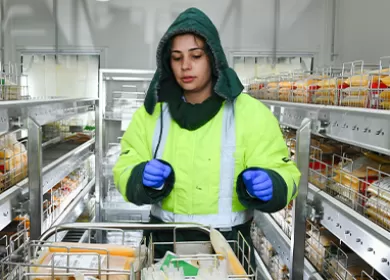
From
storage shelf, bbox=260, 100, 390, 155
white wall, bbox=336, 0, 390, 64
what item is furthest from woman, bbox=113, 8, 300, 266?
white wall, bbox=336, 0, 390, 64

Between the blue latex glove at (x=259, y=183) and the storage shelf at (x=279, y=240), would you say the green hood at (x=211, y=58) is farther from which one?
the storage shelf at (x=279, y=240)

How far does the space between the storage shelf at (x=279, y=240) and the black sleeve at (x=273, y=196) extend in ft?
2.46

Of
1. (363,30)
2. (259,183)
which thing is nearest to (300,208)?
(259,183)

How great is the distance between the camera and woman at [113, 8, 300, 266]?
1574 mm

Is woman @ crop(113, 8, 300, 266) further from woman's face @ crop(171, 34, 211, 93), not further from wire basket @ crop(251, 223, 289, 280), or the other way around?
wire basket @ crop(251, 223, 289, 280)

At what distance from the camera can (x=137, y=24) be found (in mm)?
5344

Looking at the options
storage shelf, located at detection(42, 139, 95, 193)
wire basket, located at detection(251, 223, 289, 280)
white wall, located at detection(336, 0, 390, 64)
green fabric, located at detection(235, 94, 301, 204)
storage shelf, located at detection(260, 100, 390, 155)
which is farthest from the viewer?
white wall, located at detection(336, 0, 390, 64)

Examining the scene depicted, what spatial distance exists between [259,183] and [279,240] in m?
1.19

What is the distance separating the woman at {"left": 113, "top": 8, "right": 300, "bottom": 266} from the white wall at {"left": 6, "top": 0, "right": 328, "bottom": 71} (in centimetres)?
376

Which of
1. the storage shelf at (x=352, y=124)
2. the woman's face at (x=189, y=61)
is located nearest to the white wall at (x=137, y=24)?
the storage shelf at (x=352, y=124)

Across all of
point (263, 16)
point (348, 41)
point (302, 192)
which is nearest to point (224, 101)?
point (302, 192)

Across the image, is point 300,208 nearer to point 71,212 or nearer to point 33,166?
point 33,166

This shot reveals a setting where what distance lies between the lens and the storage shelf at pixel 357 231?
132 cm

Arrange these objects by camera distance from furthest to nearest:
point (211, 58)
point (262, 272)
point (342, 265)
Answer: point (262, 272) → point (342, 265) → point (211, 58)
